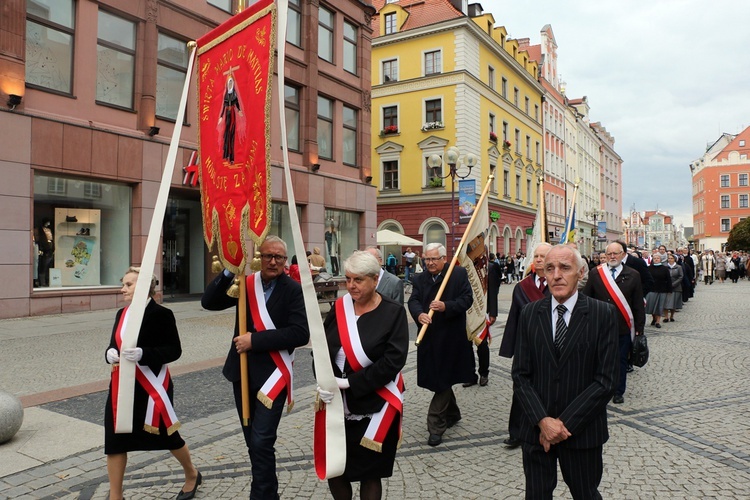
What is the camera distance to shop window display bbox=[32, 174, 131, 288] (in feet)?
46.7

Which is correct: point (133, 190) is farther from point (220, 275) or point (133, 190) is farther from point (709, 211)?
point (709, 211)

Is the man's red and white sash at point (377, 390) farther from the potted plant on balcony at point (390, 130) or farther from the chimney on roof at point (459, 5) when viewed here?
the chimney on roof at point (459, 5)

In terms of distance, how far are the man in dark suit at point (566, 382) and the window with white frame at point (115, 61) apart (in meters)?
15.3

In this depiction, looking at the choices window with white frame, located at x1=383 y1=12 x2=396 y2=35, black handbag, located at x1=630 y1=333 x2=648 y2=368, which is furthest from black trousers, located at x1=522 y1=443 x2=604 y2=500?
window with white frame, located at x1=383 y1=12 x2=396 y2=35

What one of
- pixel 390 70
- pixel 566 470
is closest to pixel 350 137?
pixel 390 70

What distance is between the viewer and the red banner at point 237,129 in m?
3.64

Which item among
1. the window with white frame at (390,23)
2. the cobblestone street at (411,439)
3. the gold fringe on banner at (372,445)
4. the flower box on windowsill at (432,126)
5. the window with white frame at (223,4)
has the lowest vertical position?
the cobblestone street at (411,439)

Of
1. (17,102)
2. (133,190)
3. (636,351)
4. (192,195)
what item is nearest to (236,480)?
(636,351)

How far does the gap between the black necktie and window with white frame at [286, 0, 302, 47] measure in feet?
67.7

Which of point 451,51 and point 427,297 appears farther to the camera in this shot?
point 451,51

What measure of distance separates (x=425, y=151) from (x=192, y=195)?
2108 centimetres

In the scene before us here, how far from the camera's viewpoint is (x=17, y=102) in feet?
43.4

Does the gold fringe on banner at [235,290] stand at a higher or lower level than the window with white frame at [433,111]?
lower

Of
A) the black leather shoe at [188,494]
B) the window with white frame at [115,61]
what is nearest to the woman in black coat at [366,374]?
the black leather shoe at [188,494]
